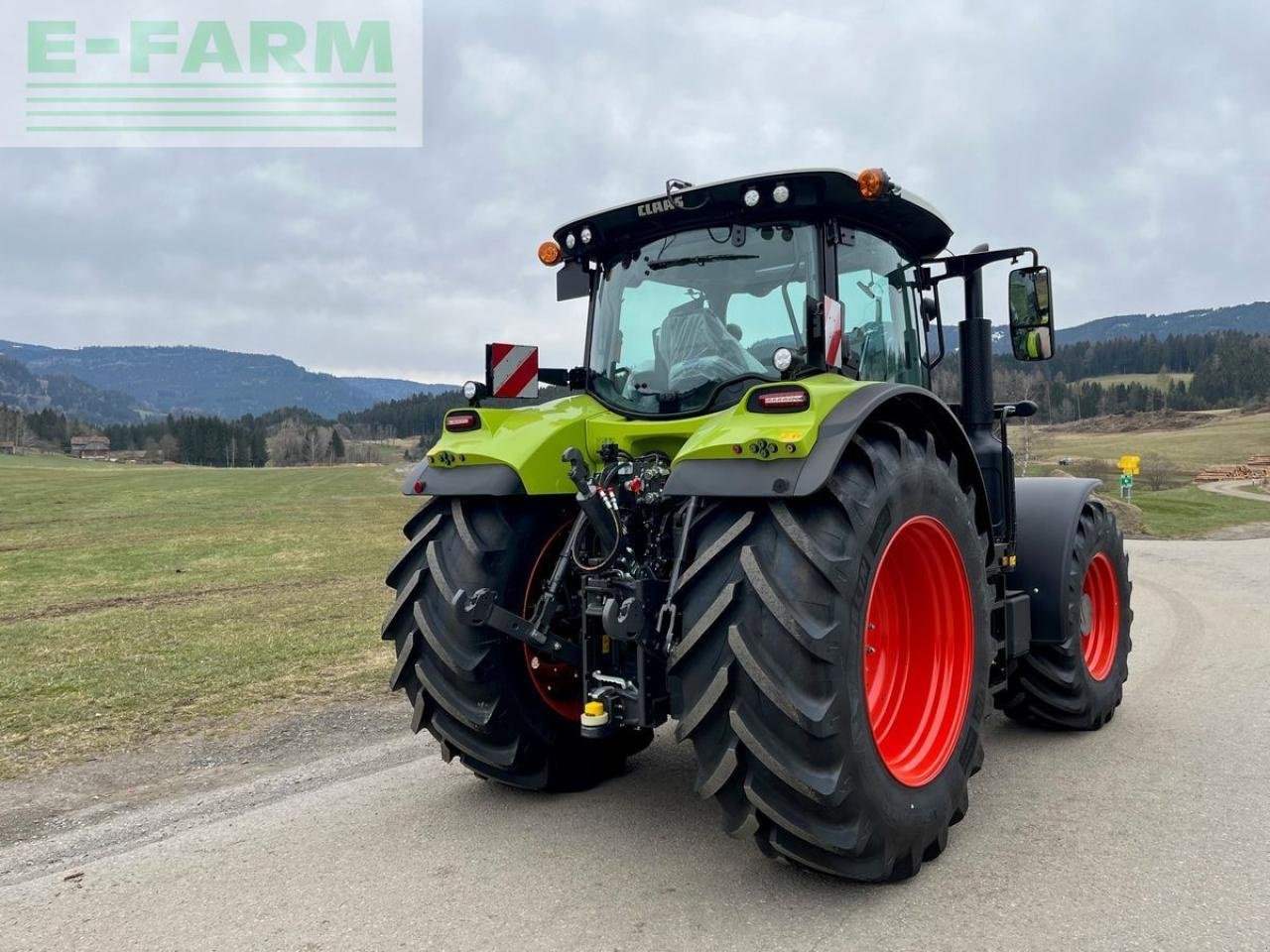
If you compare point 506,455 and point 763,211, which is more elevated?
point 763,211

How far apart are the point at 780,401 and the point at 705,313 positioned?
1057 millimetres

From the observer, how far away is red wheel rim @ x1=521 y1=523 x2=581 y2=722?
158 inches

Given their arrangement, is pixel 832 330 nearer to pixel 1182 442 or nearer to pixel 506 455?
pixel 506 455

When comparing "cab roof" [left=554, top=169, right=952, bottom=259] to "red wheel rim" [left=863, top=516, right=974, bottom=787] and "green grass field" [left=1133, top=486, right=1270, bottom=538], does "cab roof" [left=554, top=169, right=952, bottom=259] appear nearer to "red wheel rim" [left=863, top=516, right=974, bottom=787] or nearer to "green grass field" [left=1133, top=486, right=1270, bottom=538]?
"red wheel rim" [left=863, top=516, right=974, bottom=787]

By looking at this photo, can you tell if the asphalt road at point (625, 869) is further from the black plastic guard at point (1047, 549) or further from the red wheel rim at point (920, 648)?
the black plastic guard at point (1047, 549)

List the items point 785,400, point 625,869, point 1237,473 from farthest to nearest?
1. point 1237,473
2. point 625,869
3. point 785,400

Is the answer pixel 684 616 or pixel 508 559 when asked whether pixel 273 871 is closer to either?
pixel 508 559

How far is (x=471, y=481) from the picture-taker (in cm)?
391

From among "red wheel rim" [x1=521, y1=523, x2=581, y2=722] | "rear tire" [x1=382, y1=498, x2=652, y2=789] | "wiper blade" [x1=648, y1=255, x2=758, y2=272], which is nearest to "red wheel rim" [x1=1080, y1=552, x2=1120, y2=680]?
"wiper blade" [x1=648, y1=255, x2=758, y2=272]

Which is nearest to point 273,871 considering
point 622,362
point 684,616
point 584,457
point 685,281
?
point 684,616

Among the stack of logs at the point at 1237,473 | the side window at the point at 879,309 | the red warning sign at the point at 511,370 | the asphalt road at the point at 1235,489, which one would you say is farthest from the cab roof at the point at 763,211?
the stack of logs at the point at 1237,473

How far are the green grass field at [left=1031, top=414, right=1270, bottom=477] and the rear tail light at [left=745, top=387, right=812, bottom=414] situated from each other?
47071 millimetres

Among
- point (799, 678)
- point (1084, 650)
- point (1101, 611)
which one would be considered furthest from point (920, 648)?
point (1101, 611)

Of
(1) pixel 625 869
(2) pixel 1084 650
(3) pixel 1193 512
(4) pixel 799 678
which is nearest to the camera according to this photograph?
(4) pixel 799 678
